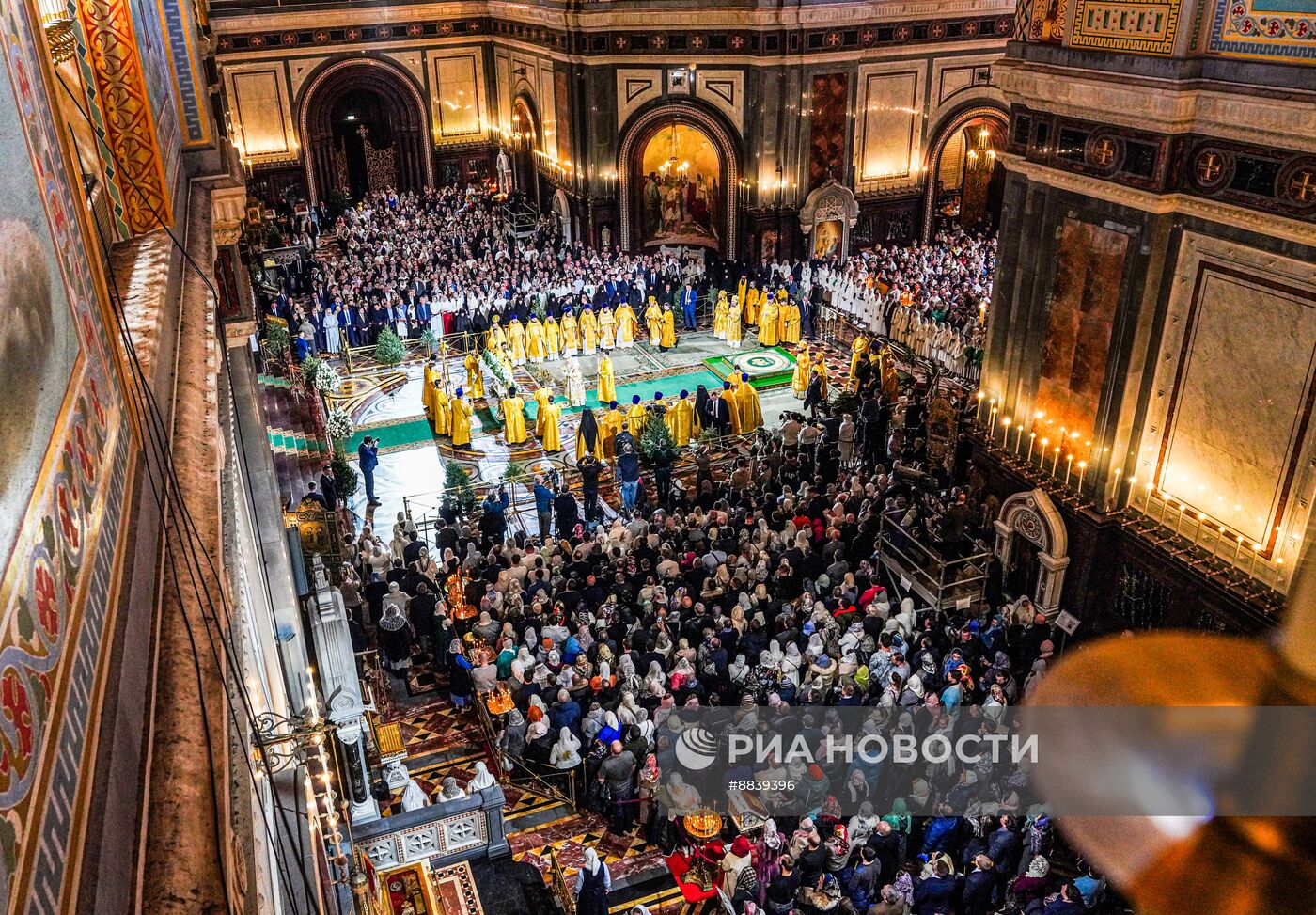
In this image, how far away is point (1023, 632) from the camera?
11500 mm

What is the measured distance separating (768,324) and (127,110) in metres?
17.1

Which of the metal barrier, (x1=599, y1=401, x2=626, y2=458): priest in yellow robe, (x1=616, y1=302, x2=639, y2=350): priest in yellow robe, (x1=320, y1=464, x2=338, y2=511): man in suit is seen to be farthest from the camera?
(x1=616, y1=302, x2=639, y2=350): priest in yellow robe

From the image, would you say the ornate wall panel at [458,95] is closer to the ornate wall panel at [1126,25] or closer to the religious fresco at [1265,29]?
the ornate wall panel at [1126,25]

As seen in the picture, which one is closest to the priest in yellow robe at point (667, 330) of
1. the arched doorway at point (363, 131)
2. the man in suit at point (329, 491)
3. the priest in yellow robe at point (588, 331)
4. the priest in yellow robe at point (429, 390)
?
the priest in yellow robe at point (588, 331)

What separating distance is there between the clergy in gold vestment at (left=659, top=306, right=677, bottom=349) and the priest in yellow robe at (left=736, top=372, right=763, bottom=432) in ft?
14.8

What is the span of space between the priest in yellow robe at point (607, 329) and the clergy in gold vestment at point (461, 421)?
15.7 ft

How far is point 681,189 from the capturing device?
28.9 meters

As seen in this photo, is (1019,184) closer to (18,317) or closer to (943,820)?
(943,820)

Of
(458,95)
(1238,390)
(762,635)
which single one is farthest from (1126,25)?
(458,95)

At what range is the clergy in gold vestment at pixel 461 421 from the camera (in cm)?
1767

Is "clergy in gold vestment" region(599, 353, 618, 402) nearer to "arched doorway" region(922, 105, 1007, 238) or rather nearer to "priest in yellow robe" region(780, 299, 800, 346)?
"priest in yellow robe" region(780, 299, 800, 346)

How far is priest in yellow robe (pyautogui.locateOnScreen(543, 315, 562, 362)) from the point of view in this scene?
2134 centimetres

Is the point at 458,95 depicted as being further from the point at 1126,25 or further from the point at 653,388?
the point at 1126,25

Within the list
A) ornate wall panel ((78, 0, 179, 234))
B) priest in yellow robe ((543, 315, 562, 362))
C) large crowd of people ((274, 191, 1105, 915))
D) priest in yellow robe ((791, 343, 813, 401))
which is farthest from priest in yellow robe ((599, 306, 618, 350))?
ornate wall panel ((78, 0, 179, 234))
